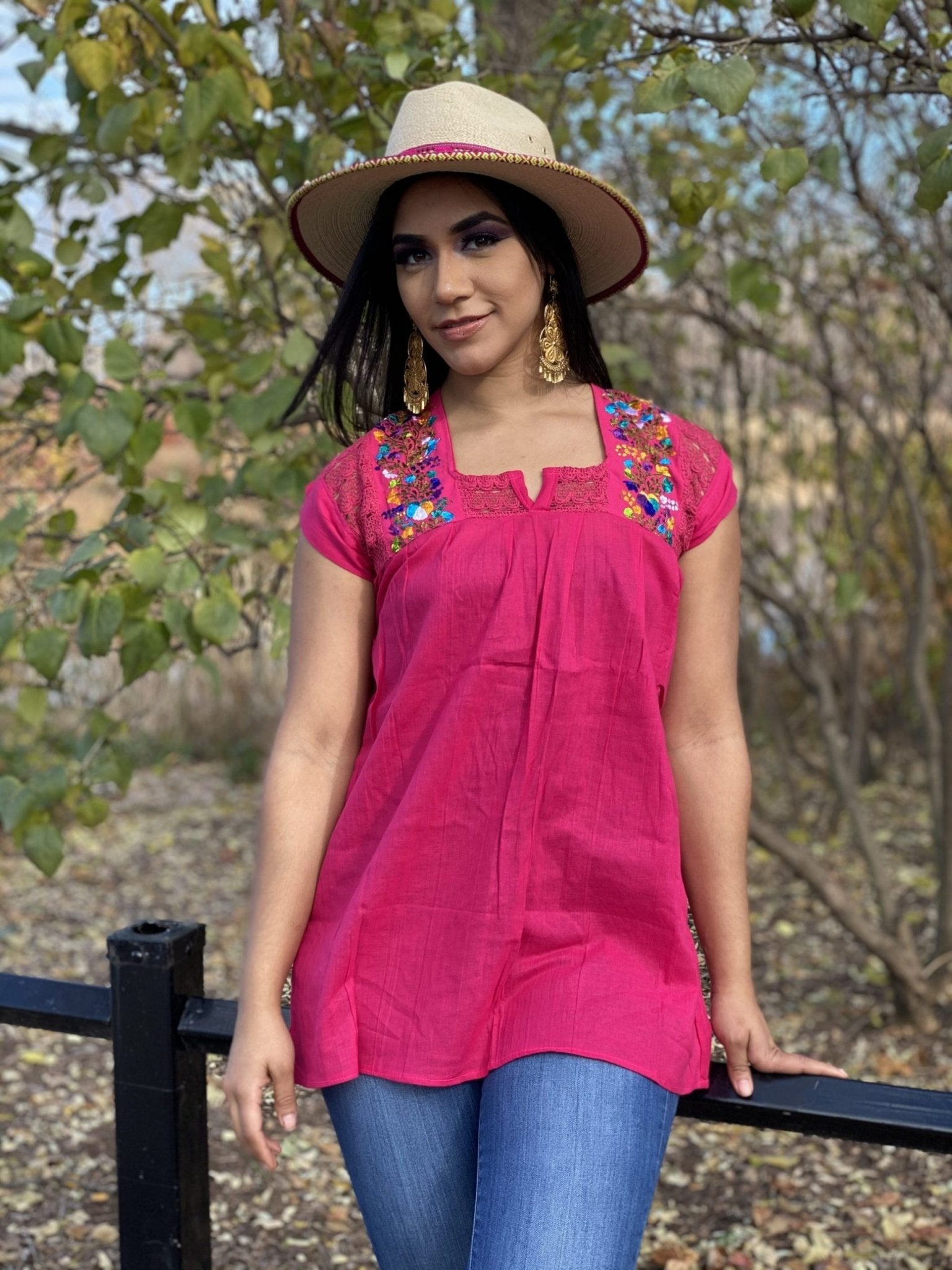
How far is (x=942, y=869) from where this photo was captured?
12.3 feet

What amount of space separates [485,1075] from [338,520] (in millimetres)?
655

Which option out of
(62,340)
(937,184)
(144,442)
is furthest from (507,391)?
(62,340)

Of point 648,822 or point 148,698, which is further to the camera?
point 148,698

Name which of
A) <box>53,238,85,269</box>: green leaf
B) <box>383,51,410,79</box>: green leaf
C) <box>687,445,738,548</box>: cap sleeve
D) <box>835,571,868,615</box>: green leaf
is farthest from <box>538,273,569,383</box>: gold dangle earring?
<box>835,571,868,615</box>: green leaf

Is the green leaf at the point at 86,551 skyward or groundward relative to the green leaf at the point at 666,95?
groundward

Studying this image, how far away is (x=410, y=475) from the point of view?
5.60ft

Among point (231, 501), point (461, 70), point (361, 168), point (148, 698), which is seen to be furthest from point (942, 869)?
point (148, 698)

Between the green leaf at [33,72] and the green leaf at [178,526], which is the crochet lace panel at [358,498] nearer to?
the green leaf at [178,526]

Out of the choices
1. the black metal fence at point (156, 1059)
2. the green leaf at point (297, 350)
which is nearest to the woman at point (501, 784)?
the black metal fence at point (156, 1059)

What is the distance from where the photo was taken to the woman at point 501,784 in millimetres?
1486

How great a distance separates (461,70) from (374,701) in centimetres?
139

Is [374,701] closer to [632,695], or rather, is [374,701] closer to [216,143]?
[632,695]

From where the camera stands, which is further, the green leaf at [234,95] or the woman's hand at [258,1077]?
the green leaf at [234,95]

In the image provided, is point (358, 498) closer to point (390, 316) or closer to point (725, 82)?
point (390, 316)
